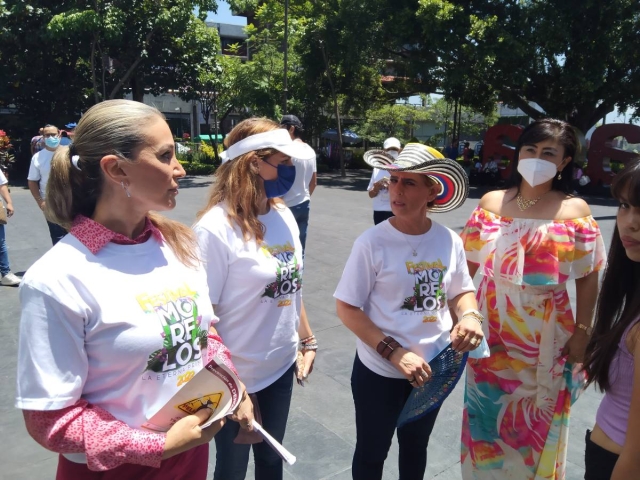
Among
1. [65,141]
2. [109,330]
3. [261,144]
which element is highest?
[261,144]

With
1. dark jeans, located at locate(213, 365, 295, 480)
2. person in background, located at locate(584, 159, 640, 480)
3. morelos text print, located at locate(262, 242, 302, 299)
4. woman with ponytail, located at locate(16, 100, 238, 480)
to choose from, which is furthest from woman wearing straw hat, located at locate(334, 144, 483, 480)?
woman with ponytail, located at locate(16, 100, 238, 480)

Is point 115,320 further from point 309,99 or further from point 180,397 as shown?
point 309,99

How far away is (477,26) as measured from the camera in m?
15.3

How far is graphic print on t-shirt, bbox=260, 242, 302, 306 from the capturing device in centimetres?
210

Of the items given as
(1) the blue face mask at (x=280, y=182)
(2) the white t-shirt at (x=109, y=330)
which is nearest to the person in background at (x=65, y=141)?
(2) the white t-shirt at (x=109, y=330)

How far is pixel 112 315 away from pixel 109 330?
0.13 ft

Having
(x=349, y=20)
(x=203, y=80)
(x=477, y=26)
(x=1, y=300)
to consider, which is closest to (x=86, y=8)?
(x=203, y=80)

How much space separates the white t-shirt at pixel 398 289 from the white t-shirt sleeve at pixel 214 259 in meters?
0.52

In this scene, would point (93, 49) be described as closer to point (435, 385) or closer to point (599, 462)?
point (435, 385)

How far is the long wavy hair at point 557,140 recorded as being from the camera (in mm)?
2514

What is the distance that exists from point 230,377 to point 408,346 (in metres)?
0.94

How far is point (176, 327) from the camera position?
4.75ft

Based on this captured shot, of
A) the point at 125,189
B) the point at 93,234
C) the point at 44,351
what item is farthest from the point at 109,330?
the point at 125,189

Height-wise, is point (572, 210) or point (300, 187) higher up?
point (572, 210)
